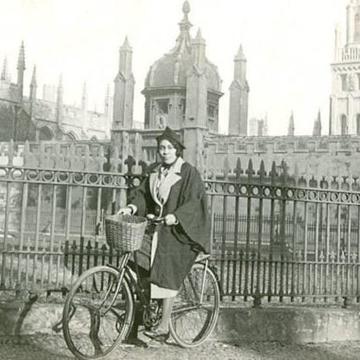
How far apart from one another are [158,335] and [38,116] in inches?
2538

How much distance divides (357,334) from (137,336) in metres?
2.97

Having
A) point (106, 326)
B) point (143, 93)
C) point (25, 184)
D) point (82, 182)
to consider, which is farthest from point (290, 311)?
point (143, 93)

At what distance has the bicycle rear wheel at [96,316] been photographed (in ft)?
19.4

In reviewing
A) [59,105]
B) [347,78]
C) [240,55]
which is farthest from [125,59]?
[347,78]

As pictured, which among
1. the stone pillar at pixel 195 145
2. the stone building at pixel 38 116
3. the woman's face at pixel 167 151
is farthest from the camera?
the stone building at pixel 38 116

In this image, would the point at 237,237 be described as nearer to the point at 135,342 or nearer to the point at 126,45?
the point at 135,342

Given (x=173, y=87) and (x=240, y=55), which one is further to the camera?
(x=240, y=55)

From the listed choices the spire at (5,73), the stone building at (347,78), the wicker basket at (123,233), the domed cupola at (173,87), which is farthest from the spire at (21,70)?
the wicker basket at (123,233)

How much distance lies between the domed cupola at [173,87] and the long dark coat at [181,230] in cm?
3631

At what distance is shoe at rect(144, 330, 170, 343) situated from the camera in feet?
21.7

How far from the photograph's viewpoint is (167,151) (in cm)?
645

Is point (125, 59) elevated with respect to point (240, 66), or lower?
lower

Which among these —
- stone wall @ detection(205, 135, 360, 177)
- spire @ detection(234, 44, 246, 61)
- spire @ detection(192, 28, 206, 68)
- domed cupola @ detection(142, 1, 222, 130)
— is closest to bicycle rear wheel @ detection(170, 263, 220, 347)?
stone wall @ detection(205, 135, 360, 177)

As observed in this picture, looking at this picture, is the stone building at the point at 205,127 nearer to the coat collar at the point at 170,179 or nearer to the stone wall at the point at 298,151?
the stone wall at the point at 298,151
